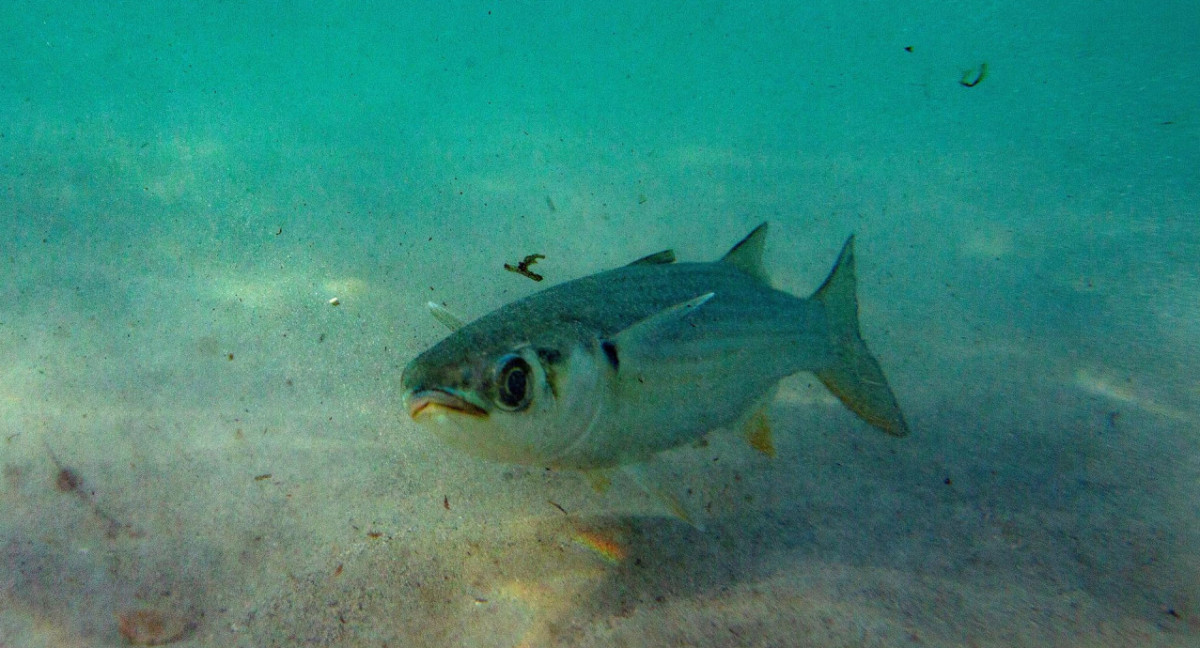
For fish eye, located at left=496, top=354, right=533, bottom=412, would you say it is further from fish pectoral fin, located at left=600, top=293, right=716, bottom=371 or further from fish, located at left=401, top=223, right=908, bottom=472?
fish pectoral fin, located at left=600, top=293, right=716, bottom=371

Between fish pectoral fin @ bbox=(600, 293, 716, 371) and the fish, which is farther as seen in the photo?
fish pectoral fin @ bbox=(600, 293, 716, 371)

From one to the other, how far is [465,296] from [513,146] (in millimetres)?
6262

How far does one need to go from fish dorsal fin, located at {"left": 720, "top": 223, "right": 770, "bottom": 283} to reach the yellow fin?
0.68 m

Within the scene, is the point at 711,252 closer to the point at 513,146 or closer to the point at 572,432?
the point at 572,432

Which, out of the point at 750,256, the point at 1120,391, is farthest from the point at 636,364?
the point at 1120,391

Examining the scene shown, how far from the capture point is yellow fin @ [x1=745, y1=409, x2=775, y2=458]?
98.3 inches

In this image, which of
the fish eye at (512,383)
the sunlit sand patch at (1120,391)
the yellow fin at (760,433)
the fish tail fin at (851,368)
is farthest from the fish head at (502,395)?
the sunlit sand patch at (1120,391)

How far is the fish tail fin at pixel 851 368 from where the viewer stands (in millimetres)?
2557

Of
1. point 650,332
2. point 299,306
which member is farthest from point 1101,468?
point 299,306

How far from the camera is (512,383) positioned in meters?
1.57

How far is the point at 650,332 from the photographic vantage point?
1.92 metres

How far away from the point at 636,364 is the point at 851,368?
1342mm

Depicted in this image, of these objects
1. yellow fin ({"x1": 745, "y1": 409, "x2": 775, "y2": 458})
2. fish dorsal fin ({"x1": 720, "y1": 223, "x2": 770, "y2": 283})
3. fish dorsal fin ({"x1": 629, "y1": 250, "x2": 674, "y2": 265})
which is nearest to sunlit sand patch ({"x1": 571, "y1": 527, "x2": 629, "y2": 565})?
yellow fin ({"x1": 745, "y1": 409, "x2": 775, "y2": 458})

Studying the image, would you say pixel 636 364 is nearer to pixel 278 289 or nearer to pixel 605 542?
pixel 605 542
